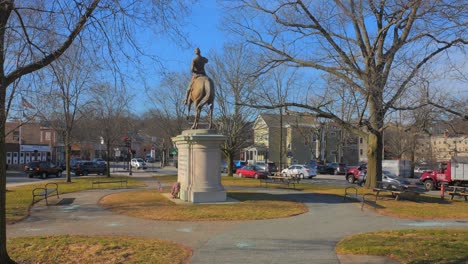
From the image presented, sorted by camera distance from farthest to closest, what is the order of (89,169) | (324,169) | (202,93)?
(324,169), (89,169), (202,93)

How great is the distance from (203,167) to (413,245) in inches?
385

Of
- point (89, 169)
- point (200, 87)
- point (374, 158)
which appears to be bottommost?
point (89, 169)

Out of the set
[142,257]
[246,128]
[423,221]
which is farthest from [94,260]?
[246,128]

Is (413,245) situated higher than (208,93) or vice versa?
(208,93)

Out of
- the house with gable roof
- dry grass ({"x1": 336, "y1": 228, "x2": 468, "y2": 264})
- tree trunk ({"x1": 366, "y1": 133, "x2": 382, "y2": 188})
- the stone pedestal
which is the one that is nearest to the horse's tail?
→ the stone pedestal

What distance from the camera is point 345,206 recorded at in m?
17.2

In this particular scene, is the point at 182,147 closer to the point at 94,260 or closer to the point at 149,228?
the point at 149,228

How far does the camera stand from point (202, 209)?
593 inches

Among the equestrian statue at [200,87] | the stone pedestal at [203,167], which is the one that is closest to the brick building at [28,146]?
the equestrian statue at [200,87]

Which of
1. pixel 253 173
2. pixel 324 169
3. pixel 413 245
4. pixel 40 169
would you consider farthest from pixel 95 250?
pixel 324 169

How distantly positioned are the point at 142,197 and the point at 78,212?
434 centimetres

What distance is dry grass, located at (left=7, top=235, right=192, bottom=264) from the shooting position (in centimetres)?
789

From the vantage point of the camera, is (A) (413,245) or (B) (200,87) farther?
(B) (200,87)

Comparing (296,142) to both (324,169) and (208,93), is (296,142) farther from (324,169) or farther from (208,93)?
(208,93)
